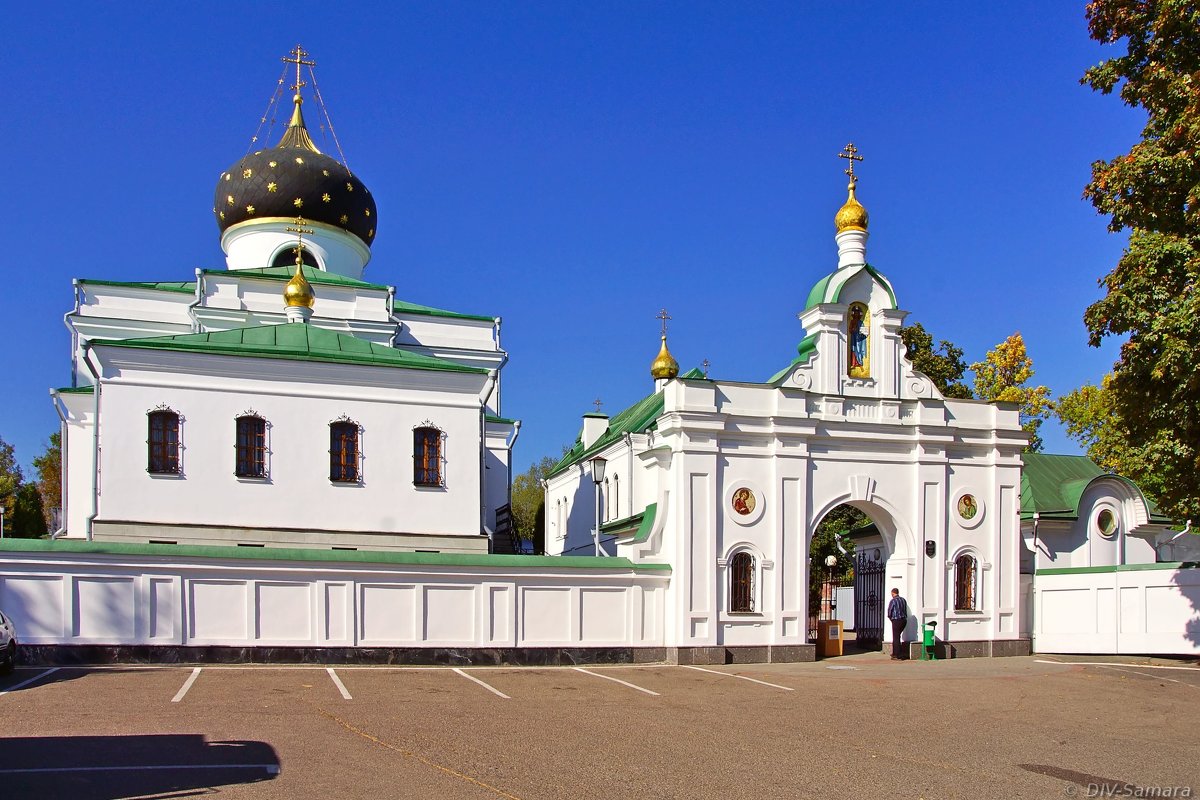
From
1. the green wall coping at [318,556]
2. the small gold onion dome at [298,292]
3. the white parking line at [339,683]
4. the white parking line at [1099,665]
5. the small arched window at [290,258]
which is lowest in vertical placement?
the white parking line at [1099,665]

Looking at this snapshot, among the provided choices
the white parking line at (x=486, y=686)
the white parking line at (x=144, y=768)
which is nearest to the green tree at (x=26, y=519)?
the white parking line at (x=486, y=686)

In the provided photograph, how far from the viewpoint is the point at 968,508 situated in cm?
2359

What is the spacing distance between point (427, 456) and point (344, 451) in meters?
1.66

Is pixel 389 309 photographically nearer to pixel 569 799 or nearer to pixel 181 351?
pixel 181 351

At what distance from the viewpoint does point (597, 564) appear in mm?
21094

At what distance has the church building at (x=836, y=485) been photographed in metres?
21.6

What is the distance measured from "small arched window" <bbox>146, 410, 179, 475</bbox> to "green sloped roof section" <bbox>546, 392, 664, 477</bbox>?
11.8 m

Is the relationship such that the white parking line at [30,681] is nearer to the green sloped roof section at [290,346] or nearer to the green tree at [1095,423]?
the green sloped roof section at [290,346]

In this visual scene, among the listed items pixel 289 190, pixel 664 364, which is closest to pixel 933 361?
pixel 664 364

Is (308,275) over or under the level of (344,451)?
over

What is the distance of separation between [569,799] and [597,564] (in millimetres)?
12447

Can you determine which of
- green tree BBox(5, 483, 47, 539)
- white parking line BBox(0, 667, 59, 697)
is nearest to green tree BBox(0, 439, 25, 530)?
green tree BBox(5, 483, 47, 539)

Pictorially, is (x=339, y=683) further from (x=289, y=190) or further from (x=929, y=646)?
(x=289, y=190)

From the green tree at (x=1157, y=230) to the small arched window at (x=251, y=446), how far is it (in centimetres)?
1486
